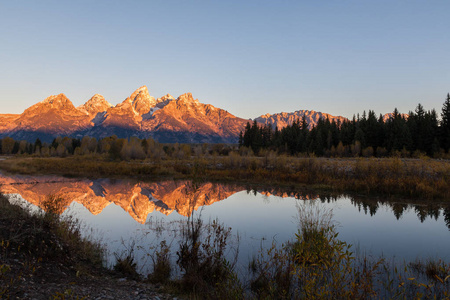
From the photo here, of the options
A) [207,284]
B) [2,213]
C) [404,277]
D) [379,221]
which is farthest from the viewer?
[379,221]

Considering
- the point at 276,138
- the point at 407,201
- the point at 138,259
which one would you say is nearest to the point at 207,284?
the point at 138,259

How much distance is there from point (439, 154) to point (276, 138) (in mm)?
41203

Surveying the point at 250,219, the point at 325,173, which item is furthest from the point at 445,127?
the point at 250,219

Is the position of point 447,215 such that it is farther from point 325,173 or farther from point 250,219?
point 325,173

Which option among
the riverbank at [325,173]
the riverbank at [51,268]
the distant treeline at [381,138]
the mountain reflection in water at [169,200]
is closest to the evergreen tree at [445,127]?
the distant treeline at [381,138]

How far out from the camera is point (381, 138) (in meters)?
60.2

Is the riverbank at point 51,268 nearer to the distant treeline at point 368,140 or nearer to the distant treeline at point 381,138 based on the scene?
the distant treeline at point 368,140

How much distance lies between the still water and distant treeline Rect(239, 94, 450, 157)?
29.1m

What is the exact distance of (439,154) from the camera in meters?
45.8

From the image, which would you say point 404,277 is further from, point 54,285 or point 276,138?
point 276,138

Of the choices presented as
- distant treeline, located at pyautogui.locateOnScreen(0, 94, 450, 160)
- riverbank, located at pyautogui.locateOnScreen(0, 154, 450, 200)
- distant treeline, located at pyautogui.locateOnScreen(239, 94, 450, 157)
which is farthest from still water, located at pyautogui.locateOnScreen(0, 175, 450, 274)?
distant treeline, located at pyautogui.locateOnScreen(239, 94, 450, 157)

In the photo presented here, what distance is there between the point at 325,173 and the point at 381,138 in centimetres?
4014

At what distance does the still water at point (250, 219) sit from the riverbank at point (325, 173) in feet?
6.81

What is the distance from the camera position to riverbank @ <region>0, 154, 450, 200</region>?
21.5 meters
